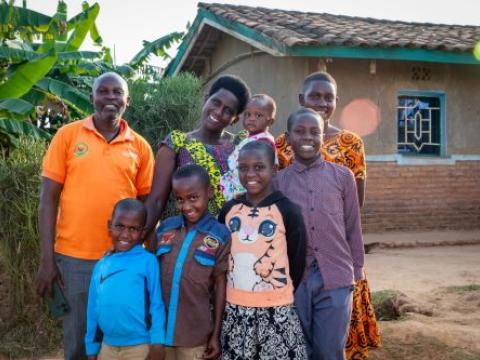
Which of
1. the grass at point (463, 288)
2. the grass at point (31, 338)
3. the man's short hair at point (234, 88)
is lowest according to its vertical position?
the grass at point (31, 338)

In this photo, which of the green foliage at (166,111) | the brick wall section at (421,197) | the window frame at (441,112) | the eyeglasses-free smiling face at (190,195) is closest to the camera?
the eyeglasses-free smiling face at (190,195)

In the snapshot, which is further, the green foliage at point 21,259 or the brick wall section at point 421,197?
the brick wall section at point 421,197

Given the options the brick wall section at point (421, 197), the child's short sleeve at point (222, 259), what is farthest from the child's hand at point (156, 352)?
the brick wall section at point (421, 197)

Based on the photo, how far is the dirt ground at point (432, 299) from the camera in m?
3.96

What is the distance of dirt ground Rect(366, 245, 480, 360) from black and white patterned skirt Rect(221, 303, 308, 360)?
165 centimetres

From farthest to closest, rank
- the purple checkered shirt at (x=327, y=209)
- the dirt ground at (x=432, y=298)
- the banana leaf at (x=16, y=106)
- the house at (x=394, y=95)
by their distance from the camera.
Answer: the house at (x=394, y=95), the banana leaf at (x=16, y=106), the dirt ground at (x=432, y=298), the purple checkered shirt at (x=327, y=209)

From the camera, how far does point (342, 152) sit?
3.11 m

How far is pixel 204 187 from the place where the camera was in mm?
2646

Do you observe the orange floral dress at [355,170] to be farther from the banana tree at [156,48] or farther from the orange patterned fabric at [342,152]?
the banana tree at [156,48]

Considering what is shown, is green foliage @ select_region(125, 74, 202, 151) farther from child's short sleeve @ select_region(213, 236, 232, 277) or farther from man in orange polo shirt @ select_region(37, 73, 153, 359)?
child's short sleeve @ select_region(213, 236, 232, 277)

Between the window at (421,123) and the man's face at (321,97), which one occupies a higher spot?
the window at (421,123)

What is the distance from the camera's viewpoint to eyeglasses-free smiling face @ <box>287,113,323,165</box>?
2.70 m

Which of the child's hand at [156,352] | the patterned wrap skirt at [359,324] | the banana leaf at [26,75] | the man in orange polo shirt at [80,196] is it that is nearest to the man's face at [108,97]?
the man in orange polo shirt at [80,196]

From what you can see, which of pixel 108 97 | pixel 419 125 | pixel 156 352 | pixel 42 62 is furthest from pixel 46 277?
pixel 419 125
